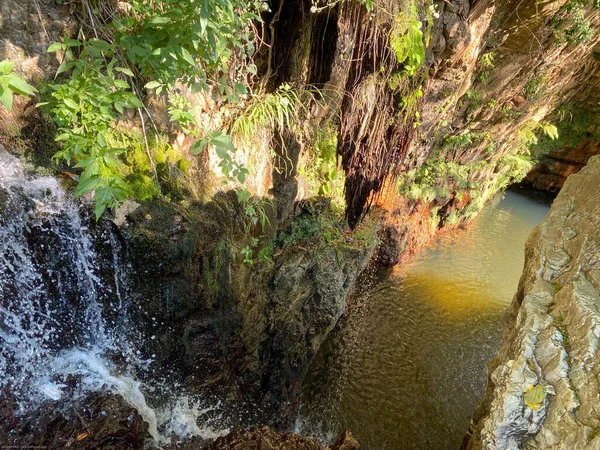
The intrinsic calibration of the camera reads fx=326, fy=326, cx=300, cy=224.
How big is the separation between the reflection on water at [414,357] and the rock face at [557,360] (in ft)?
7.11

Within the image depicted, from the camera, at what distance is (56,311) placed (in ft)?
10.2

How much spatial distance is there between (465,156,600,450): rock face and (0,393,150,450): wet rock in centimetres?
298

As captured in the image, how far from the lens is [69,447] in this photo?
2.77 m

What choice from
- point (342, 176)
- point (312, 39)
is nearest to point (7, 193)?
point (312, 39)

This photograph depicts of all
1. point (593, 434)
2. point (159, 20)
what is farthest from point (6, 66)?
point (593, 434)

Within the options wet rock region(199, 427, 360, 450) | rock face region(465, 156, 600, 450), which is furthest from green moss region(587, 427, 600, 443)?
wet rock region(199, 427, 360, 450)

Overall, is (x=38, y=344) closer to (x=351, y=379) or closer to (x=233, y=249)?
(x=233, y=249)

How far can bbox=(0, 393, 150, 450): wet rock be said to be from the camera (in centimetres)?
278

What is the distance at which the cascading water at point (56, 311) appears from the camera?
2.76 metres

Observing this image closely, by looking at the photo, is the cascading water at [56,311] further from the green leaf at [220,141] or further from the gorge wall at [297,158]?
the green leaf at [220,141]

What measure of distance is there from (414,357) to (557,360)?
392 cm

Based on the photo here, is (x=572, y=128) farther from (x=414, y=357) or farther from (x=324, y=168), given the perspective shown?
(x=324, y=168)

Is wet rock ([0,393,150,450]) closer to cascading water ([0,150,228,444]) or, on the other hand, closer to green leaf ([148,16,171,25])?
cascading water ([0,150,228,444])

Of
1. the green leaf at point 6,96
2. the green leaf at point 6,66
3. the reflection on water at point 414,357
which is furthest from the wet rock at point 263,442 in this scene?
the green leaf at point 6,66
